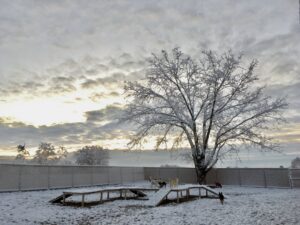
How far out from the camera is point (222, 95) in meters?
29.3

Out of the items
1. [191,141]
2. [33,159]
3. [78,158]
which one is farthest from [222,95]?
[33,159]

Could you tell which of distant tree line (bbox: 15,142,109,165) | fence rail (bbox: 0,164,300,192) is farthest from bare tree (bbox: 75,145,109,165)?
fence rail (bbox: 0,164,300,192)

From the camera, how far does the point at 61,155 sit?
8575 cm

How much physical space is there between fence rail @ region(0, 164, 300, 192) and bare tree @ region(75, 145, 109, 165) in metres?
40.3

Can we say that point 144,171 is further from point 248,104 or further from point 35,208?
point 35,208

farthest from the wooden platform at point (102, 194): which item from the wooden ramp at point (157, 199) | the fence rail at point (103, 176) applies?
the fence rail at point (103, 176)

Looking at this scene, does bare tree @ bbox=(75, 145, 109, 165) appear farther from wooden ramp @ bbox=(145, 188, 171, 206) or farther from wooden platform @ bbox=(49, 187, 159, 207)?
wooden ramp @ bbox=(145, 188, 171, 206)

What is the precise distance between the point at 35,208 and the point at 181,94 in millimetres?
18126

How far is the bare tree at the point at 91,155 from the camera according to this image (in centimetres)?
7619

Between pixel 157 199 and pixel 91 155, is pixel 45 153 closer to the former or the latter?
pixel 91 155

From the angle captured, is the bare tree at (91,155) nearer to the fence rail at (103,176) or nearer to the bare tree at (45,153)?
the bare tree at (45,153)

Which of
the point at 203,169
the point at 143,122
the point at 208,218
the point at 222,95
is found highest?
the point at 222,95

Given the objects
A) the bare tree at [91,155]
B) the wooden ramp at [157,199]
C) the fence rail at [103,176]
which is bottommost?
the wooden ramp at [157,199]

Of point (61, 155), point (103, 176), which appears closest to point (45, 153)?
point (61, 155)
